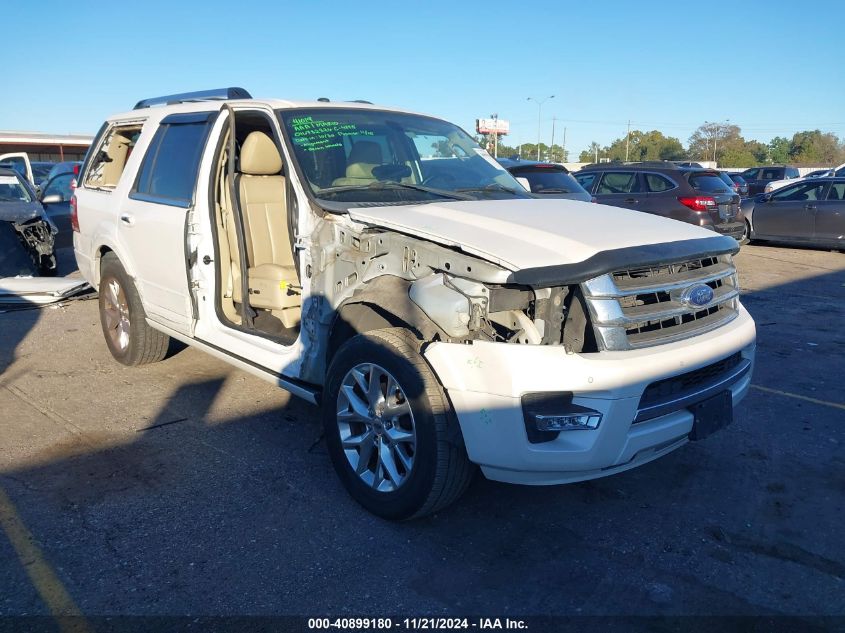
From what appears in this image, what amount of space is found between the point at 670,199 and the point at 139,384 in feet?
33.0

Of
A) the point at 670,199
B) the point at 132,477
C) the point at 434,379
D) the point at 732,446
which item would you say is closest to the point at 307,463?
the point at 132,477

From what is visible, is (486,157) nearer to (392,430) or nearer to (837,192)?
(392,430)

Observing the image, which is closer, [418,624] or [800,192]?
[418,624]

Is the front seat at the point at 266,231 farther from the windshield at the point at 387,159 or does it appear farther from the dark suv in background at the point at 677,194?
the dark suv in background at the point at 677,194

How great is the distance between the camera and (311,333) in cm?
397

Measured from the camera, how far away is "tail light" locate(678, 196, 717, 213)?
12352mm

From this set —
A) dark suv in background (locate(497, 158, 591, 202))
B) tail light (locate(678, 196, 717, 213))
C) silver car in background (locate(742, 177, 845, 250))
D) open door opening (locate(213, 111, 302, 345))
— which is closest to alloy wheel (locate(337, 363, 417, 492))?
open door opening (locate(213, 111, 302, 345))

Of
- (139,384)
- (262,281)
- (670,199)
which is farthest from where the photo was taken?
(670,199)

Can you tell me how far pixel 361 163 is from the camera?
4.41m

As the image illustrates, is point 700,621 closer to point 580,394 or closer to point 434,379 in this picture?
point 580,394

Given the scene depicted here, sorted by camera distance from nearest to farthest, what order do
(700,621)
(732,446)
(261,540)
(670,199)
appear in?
1. (700,621)
2. (261,540)
3. (732,446)
4. (670,199)

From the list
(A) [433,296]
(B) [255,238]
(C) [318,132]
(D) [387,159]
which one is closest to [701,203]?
(D) [387,159]

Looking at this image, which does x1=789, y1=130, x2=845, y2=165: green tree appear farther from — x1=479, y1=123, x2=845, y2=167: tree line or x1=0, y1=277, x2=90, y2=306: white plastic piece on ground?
x1=0, y1=277, x2=90, y2=306: white plastic piece on ground

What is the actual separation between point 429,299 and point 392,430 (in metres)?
0.66
